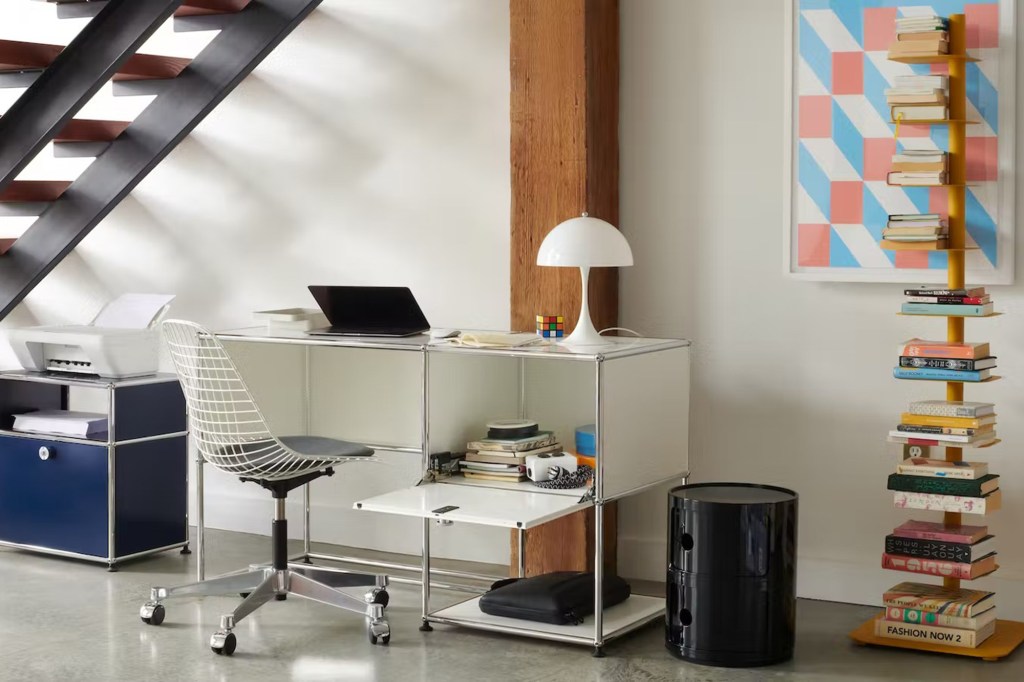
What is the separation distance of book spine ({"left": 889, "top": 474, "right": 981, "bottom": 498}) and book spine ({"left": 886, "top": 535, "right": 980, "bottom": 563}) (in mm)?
139

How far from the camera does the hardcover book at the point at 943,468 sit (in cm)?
374

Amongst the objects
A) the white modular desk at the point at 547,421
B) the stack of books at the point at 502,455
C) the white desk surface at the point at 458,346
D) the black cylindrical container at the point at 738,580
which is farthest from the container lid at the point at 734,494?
the stack of books at the point at 502,455

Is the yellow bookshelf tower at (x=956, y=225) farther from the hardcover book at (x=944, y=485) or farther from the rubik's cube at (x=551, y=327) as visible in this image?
the rubik's cube at (x=551, y=327)

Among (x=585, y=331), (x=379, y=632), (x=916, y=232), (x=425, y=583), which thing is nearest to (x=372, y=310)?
(x=585, y=331)

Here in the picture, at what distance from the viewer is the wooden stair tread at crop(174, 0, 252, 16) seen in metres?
4.94

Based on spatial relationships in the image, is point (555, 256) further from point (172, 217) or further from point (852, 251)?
point (172, 217)

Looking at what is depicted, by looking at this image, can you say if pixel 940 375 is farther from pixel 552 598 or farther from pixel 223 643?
pixel 223 643

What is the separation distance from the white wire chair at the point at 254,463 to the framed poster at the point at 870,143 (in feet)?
5.14

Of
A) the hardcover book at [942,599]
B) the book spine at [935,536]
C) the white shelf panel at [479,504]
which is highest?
the white shelf panel at [479,504]

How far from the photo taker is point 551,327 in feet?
13.6

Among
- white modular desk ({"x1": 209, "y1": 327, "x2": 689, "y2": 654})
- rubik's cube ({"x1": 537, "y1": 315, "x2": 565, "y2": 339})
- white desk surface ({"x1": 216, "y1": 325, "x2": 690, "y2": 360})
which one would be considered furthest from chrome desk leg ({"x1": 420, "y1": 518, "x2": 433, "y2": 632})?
rubik's cube ({"x1": 537, "y1": 315, "x2": 565, "y2": 339})

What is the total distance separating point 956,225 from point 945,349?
0.35 meters

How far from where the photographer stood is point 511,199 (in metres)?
4.52

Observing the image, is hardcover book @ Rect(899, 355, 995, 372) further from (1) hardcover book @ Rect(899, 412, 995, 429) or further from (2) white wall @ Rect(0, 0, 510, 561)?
(2) white wall @ Rect(0, 0, 510, 561)
